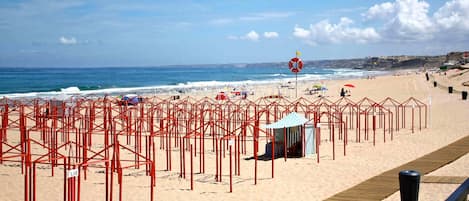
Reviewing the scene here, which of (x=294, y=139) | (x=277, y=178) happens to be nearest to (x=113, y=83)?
(x=294, y=139)

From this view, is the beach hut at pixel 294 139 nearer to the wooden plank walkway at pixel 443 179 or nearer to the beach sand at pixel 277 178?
the beach sand at pixel 277 178

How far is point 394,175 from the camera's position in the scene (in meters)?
13.8

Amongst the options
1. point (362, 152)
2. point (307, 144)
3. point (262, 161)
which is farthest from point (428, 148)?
point (262, 161)

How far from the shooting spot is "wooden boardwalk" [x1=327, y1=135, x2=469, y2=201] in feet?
37.8

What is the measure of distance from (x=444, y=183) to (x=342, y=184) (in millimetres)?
2451

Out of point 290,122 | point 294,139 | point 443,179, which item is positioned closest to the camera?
point 443,179

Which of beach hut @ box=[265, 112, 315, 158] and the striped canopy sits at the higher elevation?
the striped canopy

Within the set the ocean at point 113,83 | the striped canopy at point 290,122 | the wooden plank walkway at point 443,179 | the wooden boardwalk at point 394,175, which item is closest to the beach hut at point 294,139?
the striped canopy at point 290,122

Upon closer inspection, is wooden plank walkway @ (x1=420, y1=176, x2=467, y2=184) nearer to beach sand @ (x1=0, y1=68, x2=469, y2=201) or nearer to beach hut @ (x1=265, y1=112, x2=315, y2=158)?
beach sand @ (x1=0, y1=68, x2=469, y2=201)

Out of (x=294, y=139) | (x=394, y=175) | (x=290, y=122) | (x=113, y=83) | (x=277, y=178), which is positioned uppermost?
(x=113, y=83)

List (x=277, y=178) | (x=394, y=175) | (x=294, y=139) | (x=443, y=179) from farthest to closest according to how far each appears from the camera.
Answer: (x=294, y=139)
(x=277, y=178)
(x=394, y=175)
(x=443, y=179)

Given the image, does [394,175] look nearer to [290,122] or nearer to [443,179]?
[443,179]

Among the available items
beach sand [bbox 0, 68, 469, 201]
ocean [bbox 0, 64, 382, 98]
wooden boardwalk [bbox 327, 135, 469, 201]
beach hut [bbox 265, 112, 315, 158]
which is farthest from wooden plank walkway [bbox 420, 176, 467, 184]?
ocean [bbox 0, 64, 382, 98]

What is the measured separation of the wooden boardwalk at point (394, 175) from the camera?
11.5m
